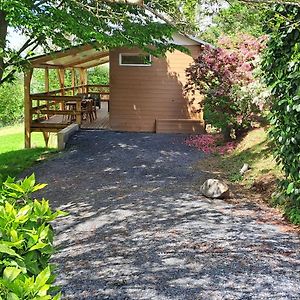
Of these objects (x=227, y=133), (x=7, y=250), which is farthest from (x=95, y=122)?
(x=7, y=250)

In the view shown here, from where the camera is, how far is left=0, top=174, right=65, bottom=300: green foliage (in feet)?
4.69

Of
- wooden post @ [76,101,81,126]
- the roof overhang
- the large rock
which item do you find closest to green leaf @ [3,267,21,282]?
the large rock

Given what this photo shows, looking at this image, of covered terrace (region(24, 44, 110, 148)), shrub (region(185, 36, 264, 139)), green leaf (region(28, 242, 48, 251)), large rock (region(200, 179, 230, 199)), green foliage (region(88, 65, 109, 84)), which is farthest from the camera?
green foliage (region(88, 65, 109, 84))

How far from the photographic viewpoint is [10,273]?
1439 mm

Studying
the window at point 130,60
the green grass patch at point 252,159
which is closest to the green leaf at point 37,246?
the green grass patch at point 252,159

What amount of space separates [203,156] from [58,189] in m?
4.52

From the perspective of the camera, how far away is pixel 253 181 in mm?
8141

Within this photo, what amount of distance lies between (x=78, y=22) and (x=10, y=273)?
6245 mm

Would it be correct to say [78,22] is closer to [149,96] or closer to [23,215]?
[23,215]

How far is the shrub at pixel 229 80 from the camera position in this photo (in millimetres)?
11383

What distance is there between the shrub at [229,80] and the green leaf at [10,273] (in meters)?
9.94

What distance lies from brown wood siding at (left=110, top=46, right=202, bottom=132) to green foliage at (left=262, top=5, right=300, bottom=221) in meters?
8.82

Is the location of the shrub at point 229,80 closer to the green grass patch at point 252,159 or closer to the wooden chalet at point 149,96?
the green grass patch at point 252,159

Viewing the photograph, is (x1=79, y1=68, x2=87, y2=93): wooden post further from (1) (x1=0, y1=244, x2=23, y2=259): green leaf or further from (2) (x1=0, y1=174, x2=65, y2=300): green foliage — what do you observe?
(1) (x1=0, y1=244, x2=23, y2=259): green leaf
